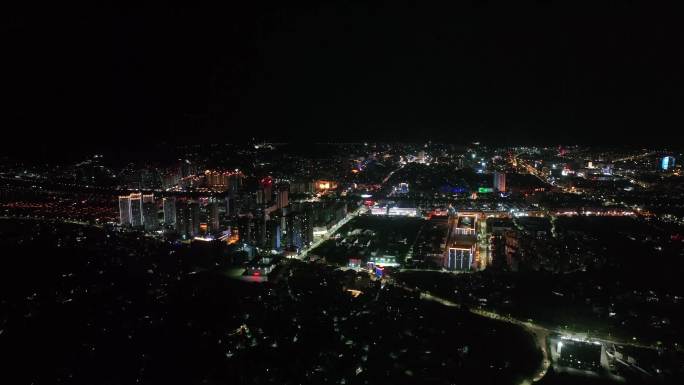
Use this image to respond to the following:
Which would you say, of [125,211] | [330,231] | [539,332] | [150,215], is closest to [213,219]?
[150,215]

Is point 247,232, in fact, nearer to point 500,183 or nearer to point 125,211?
point 125,211

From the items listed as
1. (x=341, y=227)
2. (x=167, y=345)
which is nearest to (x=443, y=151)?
(x=341, y=227)

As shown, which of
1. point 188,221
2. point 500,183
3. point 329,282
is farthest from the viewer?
point 500,183

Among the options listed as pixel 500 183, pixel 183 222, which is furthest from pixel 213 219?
pixel 500 183

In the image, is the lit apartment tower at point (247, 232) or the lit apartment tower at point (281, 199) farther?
the lit apartment tower at point (281, 199)

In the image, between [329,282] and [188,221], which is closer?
[329,282]

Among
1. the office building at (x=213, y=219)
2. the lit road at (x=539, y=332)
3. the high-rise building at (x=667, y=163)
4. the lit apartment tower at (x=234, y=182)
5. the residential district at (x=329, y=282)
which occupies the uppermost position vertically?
the high-rise building at (x=667, y=163)

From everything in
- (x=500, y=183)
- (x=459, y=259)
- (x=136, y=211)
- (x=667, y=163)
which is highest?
(x=667, y=163)

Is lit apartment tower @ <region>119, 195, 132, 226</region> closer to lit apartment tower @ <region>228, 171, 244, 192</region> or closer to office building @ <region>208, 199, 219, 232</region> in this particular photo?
office building @ <region>208, 199, 219, 232</region>

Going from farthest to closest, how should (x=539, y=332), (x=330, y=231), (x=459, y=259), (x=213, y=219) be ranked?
(x=330, y=231)
(x=213, y=219)
(x=459, y=259)
(x=539, y=332)

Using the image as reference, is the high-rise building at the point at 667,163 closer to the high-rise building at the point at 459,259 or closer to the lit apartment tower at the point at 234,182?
the high-rise building at the point at 459,259

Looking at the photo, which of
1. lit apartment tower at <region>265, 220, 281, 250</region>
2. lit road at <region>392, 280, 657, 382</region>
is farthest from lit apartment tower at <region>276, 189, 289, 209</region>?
lit road at <region>392, 280, 657, 382</region>

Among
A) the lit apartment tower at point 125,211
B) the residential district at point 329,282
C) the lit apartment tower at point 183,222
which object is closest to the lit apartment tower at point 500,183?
the residential district at point 329,282

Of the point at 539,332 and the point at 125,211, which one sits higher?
the point at 125,211
